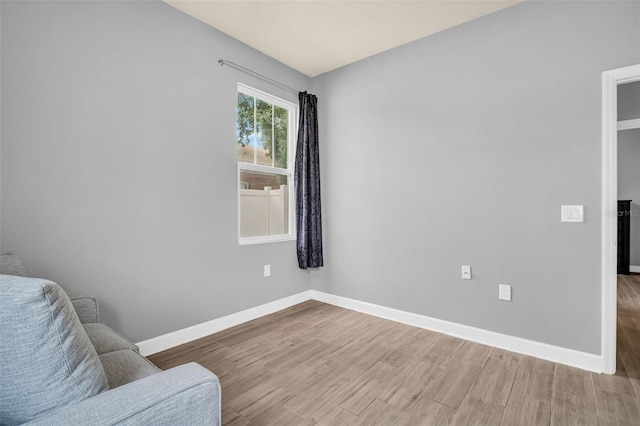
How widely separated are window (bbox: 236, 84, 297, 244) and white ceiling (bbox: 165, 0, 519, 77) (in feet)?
1.76

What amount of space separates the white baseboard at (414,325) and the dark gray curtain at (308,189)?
1.94 feet

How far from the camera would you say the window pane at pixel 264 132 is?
3.30 m

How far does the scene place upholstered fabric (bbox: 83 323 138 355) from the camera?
1447mm

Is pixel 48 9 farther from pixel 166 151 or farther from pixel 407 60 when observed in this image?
pixel 407 60

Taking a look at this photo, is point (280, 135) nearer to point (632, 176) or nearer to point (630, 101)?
point (630, 101)

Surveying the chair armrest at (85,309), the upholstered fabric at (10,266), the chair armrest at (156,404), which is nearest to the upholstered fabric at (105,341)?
the chair armrest at (85,309)

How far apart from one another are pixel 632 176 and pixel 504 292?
4772mm

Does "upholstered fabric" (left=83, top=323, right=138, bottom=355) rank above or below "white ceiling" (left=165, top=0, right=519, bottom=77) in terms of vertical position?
below

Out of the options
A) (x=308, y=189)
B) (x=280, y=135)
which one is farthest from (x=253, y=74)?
(x=308, y=189)

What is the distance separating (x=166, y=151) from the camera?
8.14 ft

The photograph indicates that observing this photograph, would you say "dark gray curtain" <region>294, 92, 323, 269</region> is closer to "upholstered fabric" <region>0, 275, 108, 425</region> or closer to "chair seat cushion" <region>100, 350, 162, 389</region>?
"chair seat cushion" <region>100, 350, 162, 389</region>

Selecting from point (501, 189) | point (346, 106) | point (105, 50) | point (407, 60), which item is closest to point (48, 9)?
point (105, 50)

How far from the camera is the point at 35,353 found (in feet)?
2.57

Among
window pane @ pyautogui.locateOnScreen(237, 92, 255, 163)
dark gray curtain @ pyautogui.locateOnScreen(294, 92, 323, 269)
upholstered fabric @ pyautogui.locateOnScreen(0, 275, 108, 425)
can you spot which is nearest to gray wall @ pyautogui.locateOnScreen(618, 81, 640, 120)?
dark gray curtain @ pyautogui.locateOnScreen(294, 92, 323, 269)
